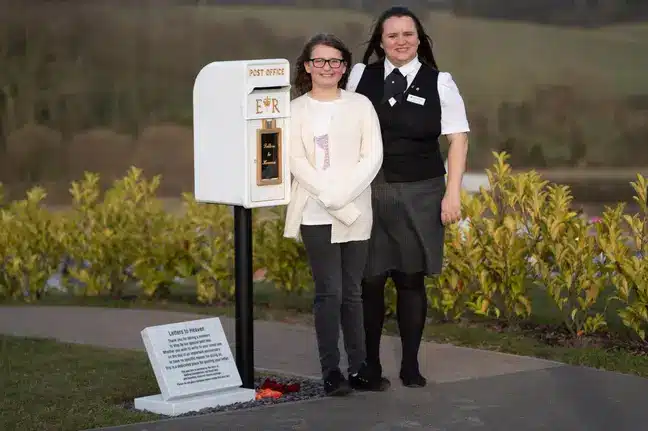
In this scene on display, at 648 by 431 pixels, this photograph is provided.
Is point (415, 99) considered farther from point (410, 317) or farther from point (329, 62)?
point (410, 317)

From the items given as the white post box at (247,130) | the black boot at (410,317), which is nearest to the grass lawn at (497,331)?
the black boot at (410,317)

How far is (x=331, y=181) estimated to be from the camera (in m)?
7.33

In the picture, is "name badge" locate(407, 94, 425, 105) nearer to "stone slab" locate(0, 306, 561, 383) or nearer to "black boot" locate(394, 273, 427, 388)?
"black boot" locate(394, 273, 427, 388)

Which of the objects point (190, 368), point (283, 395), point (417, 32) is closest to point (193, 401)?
point (190, 368)

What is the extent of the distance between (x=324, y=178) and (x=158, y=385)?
1361mm

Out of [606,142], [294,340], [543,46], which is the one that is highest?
[543,46]

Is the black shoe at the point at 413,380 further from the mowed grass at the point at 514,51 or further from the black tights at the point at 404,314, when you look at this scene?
the mowed grass at the point at 514,51

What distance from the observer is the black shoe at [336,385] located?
7.36 m

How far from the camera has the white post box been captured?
23.7 feet

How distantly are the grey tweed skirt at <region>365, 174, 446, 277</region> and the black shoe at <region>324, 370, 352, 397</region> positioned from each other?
561 mm

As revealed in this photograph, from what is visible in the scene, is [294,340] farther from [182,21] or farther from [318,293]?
[182,21]

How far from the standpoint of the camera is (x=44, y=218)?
38.8 ft

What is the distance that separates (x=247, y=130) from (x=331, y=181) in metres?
0.47

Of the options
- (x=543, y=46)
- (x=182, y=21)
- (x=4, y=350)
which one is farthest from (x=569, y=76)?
(x=4, y=350)
